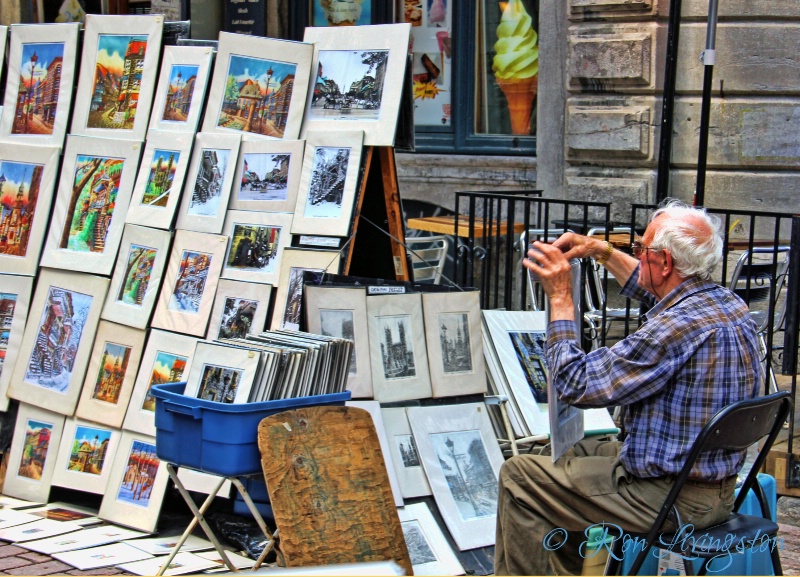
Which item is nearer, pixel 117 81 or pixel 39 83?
pixel 117 81

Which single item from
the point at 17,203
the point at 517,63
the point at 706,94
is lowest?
the point at 17,203

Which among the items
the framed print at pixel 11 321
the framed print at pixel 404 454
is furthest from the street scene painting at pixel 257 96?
the framed print at pixel 404 454

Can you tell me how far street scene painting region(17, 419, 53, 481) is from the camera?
5195mm

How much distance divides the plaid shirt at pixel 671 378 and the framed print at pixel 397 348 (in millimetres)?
1458

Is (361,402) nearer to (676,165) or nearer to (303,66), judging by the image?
(303,66)

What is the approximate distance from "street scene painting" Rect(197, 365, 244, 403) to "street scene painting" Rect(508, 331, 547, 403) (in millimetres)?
1609

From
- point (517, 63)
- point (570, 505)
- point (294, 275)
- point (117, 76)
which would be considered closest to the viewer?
point (570, 505)

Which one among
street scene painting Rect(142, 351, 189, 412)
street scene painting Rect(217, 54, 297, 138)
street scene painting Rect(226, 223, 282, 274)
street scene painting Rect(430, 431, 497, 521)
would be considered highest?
street scene painting Rect(217, 54, 297, 138)

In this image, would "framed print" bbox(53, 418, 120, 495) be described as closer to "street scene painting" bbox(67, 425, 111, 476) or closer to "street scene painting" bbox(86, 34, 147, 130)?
"street scene painting" bbox(67, 425, 111, 476)

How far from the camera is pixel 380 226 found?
16.6 ft

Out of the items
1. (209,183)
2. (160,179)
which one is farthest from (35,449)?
(209,183)

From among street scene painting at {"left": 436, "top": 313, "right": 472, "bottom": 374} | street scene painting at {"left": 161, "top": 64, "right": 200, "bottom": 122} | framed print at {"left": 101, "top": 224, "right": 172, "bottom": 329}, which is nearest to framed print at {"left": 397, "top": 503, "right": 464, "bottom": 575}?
street scene painting at {"left": 436, "top": 313, "right": 472, "bottom": 374}

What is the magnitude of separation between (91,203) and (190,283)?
0.70m

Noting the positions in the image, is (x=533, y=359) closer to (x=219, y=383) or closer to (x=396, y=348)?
(x=396, y=348)
